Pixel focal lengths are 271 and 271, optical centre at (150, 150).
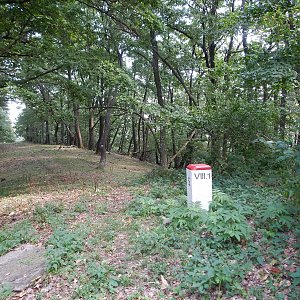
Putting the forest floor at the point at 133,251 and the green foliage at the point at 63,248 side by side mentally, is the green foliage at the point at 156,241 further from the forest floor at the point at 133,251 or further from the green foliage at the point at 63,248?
the green foliage at the point at 63,248

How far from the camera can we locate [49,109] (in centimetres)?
1076

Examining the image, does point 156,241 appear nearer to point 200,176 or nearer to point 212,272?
point 212,272

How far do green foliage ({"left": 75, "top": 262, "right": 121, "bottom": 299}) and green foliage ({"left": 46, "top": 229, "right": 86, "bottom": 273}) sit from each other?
0.39m

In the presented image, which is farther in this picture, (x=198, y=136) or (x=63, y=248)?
(x=198, y=136)

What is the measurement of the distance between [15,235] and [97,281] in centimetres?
238

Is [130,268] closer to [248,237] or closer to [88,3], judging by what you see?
[248,237]

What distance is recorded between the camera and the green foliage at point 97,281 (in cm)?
320

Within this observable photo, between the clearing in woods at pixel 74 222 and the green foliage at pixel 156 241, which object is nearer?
the clearing in woods at pixel 74 222

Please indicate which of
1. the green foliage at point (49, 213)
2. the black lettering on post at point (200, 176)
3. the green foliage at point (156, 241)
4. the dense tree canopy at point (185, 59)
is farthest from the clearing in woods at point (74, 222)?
the dense tree canopy at point (185, 59)

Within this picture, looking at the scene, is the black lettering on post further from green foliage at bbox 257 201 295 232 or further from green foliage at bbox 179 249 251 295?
green foliage at bbox 179 249 251 295

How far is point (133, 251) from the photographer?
4008mm

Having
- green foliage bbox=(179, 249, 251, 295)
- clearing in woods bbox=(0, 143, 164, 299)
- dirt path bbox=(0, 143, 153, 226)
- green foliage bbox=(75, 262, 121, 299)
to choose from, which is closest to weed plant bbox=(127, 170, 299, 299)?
green foliage bbox=(179, 249, 251, 295)

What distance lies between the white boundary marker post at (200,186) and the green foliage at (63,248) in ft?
6.56

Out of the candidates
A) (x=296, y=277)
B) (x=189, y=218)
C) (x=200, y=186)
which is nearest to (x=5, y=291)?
(x=189, y=218)
